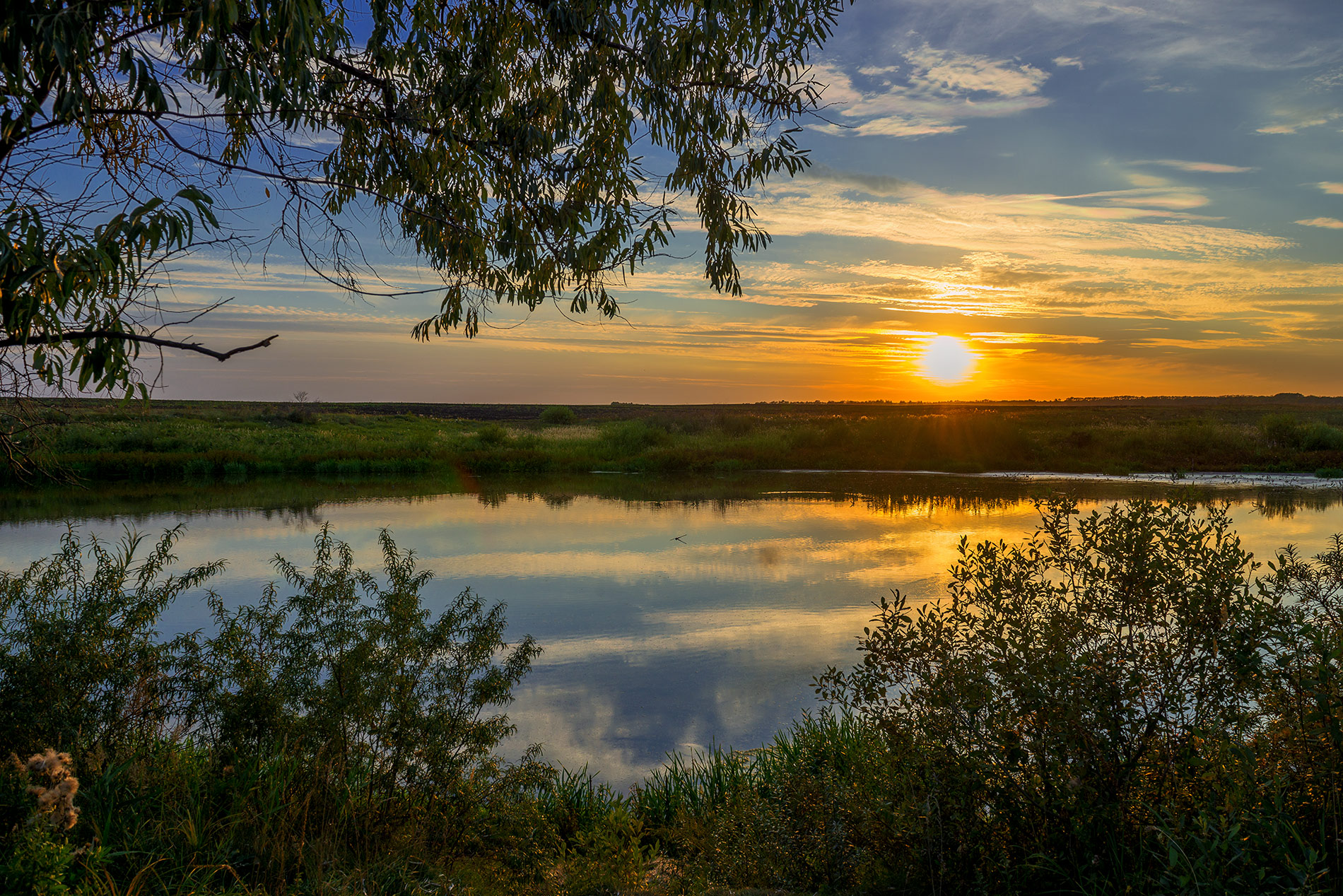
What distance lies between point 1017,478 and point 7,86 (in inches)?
1001

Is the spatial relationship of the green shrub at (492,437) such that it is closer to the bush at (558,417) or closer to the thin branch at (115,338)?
the bush at (558,417)

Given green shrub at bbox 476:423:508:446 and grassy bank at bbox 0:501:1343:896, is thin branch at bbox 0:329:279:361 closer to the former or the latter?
grassy bank at bbox 0:501:1343:896

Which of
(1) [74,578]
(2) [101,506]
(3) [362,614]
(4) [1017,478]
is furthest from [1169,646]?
(4) [1017,478]

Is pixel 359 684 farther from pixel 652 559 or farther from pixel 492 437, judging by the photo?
pixel 492 437

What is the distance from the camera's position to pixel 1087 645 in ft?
10.9

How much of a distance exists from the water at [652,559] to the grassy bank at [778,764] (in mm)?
1778

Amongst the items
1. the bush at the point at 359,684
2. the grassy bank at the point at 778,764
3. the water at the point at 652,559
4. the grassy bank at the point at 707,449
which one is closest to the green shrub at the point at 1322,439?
the grassy bank at the point at 707,449

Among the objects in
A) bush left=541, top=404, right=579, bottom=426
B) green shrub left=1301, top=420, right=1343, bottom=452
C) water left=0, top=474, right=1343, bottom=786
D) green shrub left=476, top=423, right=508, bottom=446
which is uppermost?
bush left=541, top=404, right=579, bottom=426

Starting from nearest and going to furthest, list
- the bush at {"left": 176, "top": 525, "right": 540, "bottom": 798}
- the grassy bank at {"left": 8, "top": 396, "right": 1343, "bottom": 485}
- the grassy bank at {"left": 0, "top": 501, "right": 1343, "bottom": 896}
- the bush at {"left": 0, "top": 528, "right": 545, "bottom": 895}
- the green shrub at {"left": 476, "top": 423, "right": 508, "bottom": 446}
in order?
the grassy bank at {"left": 0, "top": 501, "right": 1343, "bottom": 896}, the bush at {"left": 0, "top": 528, "right": 545, "bottom": 895}, the bush at {"left": 176, "top": 525, "right": 540, "bottom": 798}, the grassy bank at {"left": 8, "top": 396, "right": 1343, "bottom": 485}, the green shrub at {"left": 476, "top": 423, "right": 508, "bottom": 446}

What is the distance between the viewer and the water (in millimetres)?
6633

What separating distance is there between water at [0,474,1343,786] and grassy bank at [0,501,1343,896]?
1.78 meters

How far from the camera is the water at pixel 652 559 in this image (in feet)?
21.8

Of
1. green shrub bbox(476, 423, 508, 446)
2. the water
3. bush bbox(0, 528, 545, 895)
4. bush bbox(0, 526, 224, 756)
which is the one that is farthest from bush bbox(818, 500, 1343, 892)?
green shrub bbox(476, 423, 508, 446)

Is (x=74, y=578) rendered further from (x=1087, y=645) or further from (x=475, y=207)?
(x=1087, y=645)
